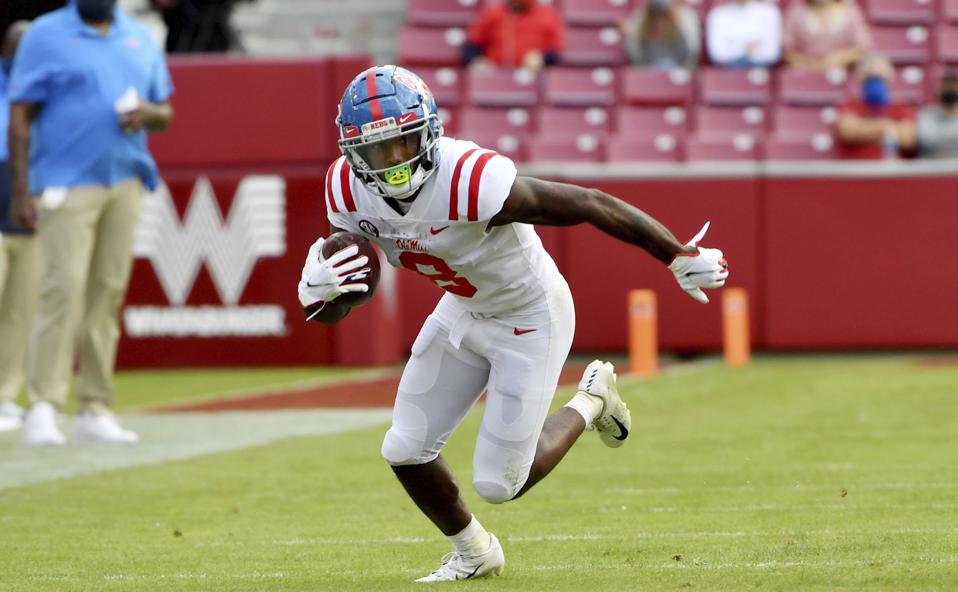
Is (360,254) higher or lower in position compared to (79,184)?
higher

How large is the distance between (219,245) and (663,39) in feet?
15.3

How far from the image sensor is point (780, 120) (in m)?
14.9

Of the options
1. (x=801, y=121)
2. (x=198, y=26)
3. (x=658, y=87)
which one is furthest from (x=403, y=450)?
(x=198, y=26)

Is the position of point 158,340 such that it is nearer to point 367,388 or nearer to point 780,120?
point 367,388

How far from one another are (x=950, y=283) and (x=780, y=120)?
2380mm

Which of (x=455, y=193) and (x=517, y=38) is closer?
(x=455, y=193)

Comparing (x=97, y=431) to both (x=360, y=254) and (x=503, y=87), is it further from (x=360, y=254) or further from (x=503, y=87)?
(x=503, y=87)

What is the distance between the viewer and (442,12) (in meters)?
16.4

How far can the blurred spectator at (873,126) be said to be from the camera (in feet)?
45.1

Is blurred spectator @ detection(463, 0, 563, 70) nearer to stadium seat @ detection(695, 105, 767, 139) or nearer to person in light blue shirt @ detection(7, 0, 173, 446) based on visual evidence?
stadium seat @ detection(695, 105, 767, 139)

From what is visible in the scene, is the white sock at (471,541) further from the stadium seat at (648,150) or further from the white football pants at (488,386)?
the stadium seat at (648,150)

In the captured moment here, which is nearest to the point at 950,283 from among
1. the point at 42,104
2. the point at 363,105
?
the point at 42,104

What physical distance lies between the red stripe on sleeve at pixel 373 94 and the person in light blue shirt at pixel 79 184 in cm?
427

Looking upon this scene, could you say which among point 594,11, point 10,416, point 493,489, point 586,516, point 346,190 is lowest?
point 10,416
